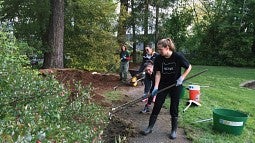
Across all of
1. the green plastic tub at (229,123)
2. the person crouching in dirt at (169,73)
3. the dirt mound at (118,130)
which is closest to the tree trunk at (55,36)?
the dirt mound at (118,130)

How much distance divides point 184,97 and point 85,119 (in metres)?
4.65

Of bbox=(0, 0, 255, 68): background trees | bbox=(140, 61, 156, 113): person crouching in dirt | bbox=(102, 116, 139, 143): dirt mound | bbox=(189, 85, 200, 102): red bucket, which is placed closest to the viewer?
bbox=(102, 116, 139, 143): dirt mound

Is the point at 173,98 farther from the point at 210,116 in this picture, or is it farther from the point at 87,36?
the point at 87,36

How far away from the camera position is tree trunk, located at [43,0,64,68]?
1062 centimetres

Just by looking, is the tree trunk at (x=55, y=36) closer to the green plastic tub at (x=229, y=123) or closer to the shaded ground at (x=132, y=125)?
the shaded ground at (x=132, y=125)

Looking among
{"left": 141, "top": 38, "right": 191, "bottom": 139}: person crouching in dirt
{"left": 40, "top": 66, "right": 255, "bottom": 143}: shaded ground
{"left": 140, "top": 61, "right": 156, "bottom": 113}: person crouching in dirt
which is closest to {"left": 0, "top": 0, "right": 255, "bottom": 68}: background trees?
{"left": 40, "top": 66, "right": 255, "bottom": 143}: shaded ground

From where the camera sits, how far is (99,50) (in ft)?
41.9

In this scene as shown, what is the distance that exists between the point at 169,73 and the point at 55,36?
21.3 feet

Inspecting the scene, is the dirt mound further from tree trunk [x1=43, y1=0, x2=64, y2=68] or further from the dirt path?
tree trunk [x1=43, y1=0, x2=64, y2=68]

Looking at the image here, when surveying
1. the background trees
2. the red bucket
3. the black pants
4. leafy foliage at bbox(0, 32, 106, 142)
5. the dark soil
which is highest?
the background trees

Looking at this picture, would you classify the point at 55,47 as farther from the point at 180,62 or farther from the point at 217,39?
the point at 217,39

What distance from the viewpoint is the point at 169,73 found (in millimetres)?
5078

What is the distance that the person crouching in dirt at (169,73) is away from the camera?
16.3 feet

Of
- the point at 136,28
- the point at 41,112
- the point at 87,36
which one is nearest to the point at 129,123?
the point at 41,112
